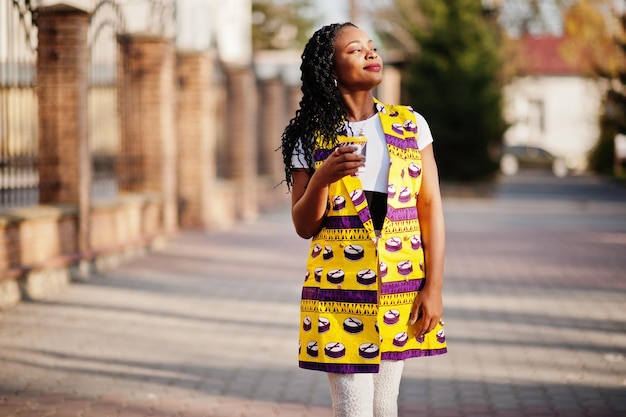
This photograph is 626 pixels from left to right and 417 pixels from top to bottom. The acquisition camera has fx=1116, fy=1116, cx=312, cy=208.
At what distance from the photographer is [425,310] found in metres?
3.75

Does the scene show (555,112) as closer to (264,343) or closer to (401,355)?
(264,343)

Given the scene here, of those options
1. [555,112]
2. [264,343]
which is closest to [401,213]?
[264,343]

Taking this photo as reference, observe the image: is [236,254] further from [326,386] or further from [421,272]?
[421,272]

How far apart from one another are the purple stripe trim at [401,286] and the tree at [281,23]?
48619 mm

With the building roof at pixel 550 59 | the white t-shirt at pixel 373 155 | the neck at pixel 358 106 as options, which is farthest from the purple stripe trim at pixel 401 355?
the building roof at pixel 550 59

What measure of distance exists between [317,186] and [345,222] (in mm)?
180

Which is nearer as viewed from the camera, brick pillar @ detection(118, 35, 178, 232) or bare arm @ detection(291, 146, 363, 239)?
bare arm @ detection(291, 146, 363, 239)

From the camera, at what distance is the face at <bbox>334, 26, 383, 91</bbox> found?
3723 mm

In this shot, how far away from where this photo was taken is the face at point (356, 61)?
12.2 feet

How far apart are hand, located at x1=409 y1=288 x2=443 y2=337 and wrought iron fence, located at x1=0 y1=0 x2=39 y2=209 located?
8.02m

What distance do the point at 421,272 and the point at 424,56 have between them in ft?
98.2

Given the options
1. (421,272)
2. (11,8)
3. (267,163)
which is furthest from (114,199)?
(267,163)

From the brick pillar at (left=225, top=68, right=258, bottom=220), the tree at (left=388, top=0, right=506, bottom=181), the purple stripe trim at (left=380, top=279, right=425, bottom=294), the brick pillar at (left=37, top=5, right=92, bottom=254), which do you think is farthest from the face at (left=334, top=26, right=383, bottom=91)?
the tree at (left=388, top=0, right=506, bottom=181)

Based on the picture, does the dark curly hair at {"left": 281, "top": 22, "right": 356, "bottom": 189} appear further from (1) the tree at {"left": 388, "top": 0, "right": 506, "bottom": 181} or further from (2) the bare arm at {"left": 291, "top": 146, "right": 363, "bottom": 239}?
(1) the tree at {"left": 388, "top": 0, "right": 506, "bottom": 181}
